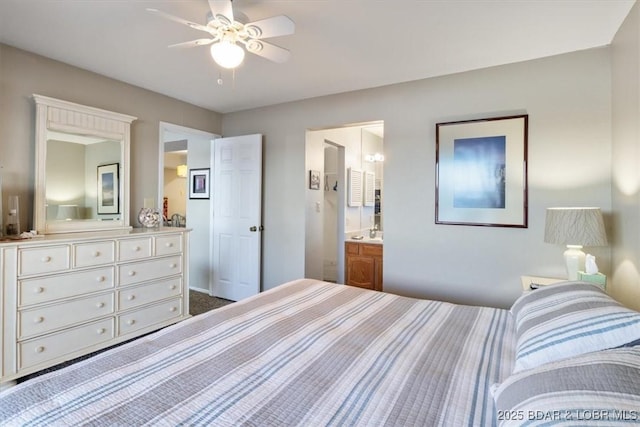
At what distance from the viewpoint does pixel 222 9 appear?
1.62 metres

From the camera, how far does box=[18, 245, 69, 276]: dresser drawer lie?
82.6 inches

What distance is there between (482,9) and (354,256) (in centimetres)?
298

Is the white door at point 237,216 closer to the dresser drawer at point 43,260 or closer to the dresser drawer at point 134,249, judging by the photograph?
the dresser drawer at point 134,249

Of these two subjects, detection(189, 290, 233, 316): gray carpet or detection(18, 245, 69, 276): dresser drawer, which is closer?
detection(18, 245, 69, 276): dresser drawer

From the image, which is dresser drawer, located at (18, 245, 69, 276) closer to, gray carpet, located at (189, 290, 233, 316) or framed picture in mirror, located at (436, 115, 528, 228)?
gray carpet, located at (189, 290, 233, 316)

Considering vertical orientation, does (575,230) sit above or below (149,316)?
above

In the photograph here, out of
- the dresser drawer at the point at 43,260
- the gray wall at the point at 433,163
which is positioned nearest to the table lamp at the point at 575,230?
the gray wall at the point at 433,163

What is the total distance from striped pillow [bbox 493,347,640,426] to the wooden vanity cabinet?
3.19 meters

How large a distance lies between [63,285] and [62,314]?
0.70ft

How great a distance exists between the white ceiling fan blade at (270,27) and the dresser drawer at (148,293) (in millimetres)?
2285

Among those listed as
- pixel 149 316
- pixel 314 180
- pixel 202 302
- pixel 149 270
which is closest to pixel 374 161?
pixel 314 180

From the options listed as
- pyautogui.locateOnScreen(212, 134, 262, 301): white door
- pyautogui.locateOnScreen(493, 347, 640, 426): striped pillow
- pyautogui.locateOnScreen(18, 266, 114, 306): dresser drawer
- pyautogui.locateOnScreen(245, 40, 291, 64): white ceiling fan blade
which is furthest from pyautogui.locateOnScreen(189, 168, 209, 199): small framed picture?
pyautogui.locateOnScreen(493, 347, 640, 426): striped pillow

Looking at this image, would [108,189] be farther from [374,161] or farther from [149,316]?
[374,161]

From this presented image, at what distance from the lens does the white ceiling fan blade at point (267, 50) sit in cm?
196
